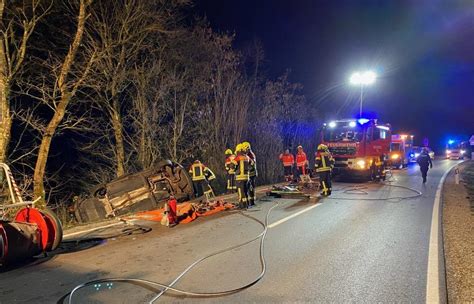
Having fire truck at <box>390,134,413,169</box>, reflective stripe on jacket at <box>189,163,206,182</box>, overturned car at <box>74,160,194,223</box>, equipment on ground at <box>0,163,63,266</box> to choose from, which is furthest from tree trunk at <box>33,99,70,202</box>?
fire truck at <box>390,134,413,169</box>

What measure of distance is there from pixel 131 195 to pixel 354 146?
10.6m

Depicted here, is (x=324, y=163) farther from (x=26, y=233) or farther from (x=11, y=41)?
(x=11, y=41)

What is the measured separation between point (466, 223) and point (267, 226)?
14.0ft

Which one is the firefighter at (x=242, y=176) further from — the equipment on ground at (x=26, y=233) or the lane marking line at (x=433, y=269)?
the equipment on ground at (x=26, y=233)

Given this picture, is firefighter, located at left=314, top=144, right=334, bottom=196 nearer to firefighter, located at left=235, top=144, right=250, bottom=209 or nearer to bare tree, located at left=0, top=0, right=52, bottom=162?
firefighter, located at left=235, top=144, right=250, bottom=209

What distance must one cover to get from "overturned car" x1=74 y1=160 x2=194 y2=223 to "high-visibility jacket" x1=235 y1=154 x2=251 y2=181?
1.81m

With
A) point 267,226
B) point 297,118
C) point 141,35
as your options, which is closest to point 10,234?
point 267,226

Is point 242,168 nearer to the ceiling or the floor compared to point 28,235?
nearer to the ceiling

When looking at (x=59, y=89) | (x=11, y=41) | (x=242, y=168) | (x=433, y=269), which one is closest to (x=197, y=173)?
(x=242, y=168)

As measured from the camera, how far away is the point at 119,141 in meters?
13.7

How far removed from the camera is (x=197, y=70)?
632 inches

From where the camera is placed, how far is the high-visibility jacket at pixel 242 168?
1010 cm

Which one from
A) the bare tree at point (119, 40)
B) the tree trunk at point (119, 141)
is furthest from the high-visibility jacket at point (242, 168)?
the tree trunk at point (119, 141)

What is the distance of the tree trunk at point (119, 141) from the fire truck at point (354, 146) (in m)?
9.31
